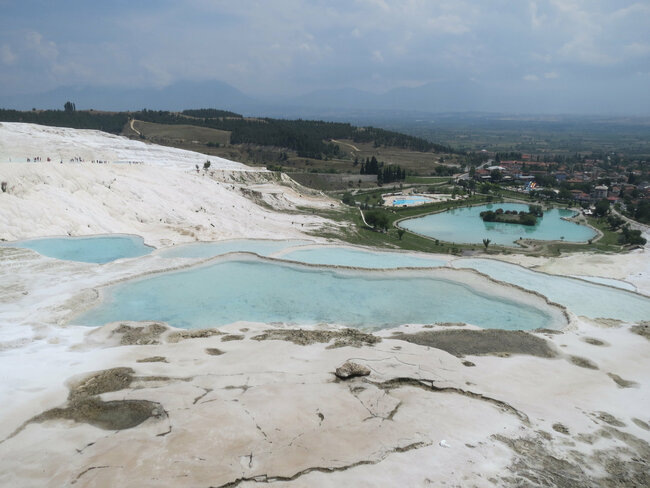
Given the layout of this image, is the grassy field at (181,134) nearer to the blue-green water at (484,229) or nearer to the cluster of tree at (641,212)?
the blue-green water at (484,229)

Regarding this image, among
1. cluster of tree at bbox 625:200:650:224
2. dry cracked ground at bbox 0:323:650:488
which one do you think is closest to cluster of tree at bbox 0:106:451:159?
cluster of tree at bbox 625:200:650:224

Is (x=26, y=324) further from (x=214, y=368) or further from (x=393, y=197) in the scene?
(x=393, y=197)

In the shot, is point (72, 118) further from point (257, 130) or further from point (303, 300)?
point (303, 300)

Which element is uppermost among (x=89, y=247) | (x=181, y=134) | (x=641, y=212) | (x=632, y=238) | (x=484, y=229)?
(x=181, y=134)

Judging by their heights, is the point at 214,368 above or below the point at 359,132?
below

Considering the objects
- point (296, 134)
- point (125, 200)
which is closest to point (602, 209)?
point (125, 200)

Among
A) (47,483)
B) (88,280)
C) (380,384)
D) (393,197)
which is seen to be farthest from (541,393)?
(393,197)

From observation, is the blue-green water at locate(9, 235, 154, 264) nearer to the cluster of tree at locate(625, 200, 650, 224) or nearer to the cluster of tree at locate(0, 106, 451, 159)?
the cluster of tree at locate(625, 200, 650, 224)
